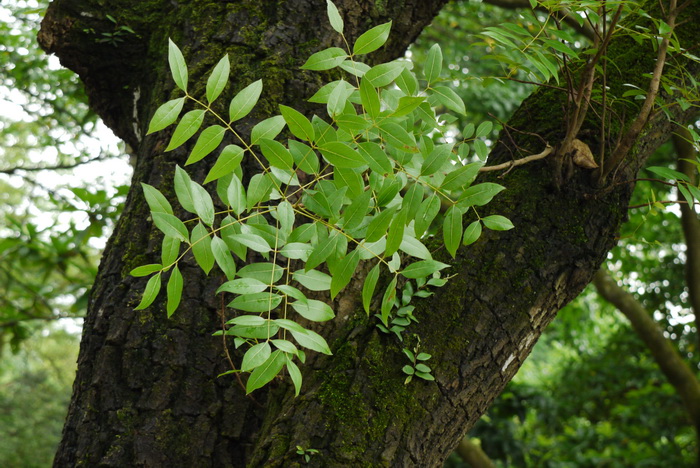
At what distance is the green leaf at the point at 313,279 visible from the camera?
1049mm

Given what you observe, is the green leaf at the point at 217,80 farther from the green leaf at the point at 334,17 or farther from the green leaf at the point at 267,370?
the green leaf at the point at 267,370

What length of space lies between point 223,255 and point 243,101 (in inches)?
9.9

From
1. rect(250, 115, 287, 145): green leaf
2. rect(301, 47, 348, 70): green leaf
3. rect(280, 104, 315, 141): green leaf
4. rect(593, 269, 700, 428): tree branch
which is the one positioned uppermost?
rect(301, 47, 348, 70): green leaf

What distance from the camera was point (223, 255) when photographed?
985mm

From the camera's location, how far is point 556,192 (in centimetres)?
145

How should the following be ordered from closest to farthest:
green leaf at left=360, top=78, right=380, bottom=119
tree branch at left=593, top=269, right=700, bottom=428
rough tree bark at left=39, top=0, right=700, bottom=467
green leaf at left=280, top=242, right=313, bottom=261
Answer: green leaf at left=360, top=78, right=380, bottom=119 < green leaf at left=280, top=242, right=313, bottom=261 < rough tree bark at left=39, top=0, right=700, bottom=467 < tree branch at left=593, top=269, right=700, bottom=428

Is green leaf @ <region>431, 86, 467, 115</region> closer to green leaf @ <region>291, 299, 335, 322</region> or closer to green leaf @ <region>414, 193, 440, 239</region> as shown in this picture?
green leaf @ <region>414, 193, 440, 239</region>

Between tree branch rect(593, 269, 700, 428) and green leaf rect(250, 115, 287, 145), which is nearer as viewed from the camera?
green leaf rect(250, 115, 287, 145)

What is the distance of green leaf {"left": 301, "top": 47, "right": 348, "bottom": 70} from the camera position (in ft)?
3.25

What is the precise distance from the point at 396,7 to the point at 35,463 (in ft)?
31.1

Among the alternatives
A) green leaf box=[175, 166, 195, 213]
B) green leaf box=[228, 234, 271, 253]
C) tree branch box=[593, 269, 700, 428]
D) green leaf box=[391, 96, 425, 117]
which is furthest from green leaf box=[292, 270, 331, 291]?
tree branch box=[593, 269, 700, 428]

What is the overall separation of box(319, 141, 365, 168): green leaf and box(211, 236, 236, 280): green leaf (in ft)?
0.76

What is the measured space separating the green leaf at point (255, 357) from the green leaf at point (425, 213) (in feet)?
1.03

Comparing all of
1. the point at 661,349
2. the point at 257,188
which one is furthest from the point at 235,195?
the point at 661,349
